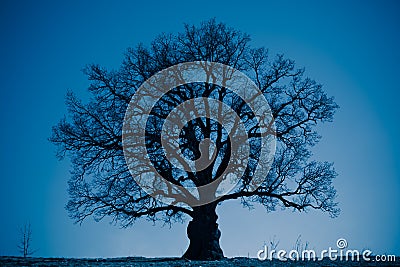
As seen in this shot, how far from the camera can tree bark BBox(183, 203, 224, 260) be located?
19.1 metres

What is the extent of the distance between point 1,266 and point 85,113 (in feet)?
26.2

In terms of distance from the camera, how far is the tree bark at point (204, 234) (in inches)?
751

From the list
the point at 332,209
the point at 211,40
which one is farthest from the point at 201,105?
the point at 332,209

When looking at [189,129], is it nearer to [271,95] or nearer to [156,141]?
[156,141]

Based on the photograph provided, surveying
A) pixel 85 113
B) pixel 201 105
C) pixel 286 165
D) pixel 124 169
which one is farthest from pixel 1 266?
pixel 286 165

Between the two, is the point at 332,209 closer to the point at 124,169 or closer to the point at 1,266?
the point at 124,169

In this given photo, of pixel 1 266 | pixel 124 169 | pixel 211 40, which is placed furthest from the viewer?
pixel 211 40

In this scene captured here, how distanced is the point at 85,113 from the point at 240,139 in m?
5.86

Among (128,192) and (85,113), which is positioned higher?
(85,113)

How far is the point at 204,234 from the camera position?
19.3 m

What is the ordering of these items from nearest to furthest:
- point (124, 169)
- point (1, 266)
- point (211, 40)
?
point (1, 266), point (124, 169), point (211, 40)

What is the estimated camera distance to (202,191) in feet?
63.7

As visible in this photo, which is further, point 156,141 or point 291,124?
point 291,124

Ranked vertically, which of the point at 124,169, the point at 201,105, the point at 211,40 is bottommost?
the point at 124,169
